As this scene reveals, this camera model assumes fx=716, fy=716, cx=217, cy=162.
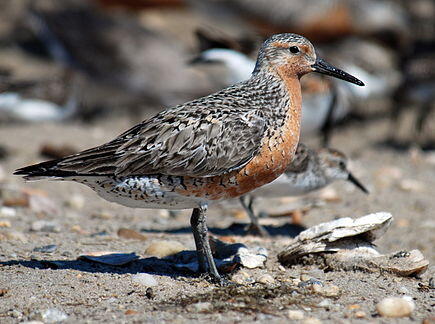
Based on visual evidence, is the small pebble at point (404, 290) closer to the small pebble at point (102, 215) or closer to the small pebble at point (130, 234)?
the small pebble at point (130, 234)

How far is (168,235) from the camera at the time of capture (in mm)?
6207

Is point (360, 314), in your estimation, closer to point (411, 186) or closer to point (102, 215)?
point (102, 215)

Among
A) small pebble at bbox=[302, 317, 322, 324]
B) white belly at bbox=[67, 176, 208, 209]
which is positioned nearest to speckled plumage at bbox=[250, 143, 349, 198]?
white belly at bbox=[67, 176, 208, 209]

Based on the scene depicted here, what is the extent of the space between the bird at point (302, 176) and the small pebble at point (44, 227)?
166 cm

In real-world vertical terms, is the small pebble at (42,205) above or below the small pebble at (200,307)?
above

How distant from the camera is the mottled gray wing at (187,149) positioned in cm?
465

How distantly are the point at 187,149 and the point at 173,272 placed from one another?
938mm

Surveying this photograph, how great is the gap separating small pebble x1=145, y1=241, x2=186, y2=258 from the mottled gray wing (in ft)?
3.02

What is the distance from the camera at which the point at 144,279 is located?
466cm

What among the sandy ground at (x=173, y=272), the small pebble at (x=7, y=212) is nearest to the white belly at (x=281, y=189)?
the sandy ground at (x=173, y=272)

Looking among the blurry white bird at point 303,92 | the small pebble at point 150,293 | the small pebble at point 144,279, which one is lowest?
the small pebble at point 150,293

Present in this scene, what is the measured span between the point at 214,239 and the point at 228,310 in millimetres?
1429

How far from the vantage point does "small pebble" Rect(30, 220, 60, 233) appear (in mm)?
6066

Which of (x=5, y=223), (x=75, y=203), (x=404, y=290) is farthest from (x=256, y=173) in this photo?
(x=75, y=203)
